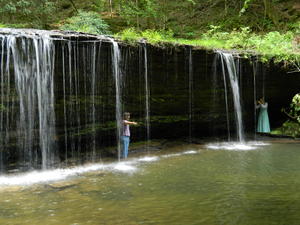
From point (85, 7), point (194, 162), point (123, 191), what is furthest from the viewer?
point (85, 7)

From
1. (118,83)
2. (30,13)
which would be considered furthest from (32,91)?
(30,13)

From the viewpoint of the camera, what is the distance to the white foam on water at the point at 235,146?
45.5 ft

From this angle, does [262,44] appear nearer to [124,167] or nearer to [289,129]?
[289,129]

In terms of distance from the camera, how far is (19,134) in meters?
10.3

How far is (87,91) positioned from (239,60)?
24.2 ft

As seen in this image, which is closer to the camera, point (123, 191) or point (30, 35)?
point (123, 191)

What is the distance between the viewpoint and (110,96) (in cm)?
1234

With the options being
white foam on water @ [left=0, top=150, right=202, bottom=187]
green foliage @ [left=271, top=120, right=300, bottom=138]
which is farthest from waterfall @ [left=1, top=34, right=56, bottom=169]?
green foliage @ [left=271, top=120, right=300, bottom=138]

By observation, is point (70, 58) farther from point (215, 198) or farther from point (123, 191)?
point (215, 198)

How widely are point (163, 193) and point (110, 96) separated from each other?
5767 millimetres

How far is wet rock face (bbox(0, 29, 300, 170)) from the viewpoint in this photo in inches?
403

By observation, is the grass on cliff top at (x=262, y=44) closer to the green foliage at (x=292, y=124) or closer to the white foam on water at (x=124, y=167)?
the green foliage at (x=292, y=124)

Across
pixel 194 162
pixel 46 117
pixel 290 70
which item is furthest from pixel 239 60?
pixel 46 117

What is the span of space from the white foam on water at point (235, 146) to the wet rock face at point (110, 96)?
0.79 meters
